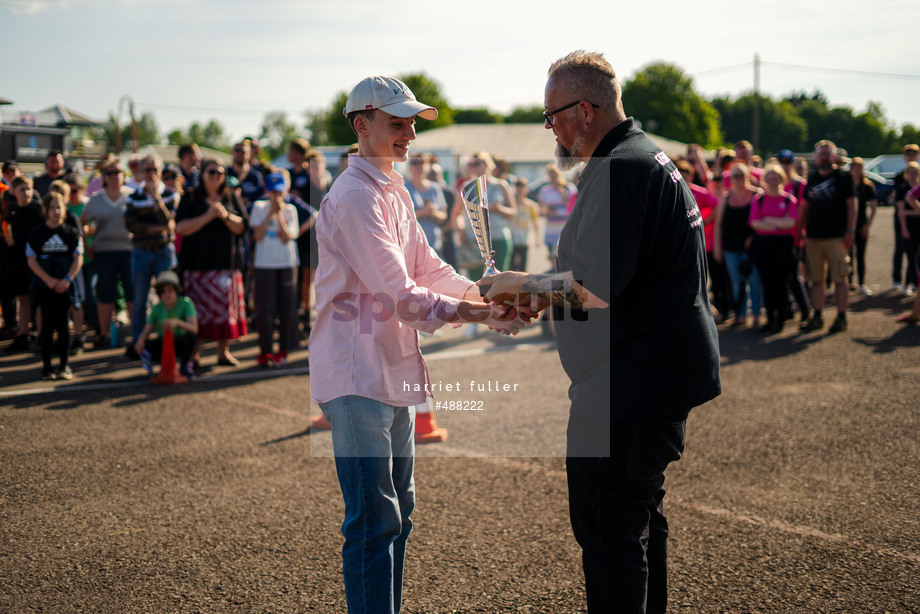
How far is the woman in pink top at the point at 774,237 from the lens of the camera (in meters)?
10.7

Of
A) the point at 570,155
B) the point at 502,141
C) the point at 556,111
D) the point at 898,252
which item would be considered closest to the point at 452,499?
the point at 570,155

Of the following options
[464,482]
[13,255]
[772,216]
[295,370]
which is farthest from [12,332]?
[772,216]

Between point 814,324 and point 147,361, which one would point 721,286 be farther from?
point 147,361

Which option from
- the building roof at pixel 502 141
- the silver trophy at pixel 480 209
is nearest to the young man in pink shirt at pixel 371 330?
the silver trophy at pixel 480 209

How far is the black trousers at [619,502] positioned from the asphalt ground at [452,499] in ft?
2.98

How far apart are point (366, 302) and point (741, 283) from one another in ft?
31.2

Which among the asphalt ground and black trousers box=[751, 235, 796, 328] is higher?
black trousers box=[751, 235, 796, 328]

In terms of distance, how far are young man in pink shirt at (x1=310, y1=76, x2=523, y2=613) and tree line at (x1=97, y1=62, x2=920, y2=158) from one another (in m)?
82.4

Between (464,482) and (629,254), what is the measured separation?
124 inches

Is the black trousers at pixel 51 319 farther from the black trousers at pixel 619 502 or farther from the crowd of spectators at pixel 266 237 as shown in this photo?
the black trousers at pixel 619 502

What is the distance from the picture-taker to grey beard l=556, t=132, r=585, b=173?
9.70 feet

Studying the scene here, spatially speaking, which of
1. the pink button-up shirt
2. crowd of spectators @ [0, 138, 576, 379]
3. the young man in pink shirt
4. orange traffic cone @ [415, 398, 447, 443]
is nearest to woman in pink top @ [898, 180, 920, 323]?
crowd of spectators @ [0, 138, 576, 379]

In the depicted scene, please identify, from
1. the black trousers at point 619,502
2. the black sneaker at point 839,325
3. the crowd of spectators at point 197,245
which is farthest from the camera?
the black sneaker at point 839,325

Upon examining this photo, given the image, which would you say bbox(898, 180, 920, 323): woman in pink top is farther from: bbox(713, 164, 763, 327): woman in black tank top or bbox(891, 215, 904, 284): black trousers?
bbox(713, 164, 763, 327): woman in black tank top
